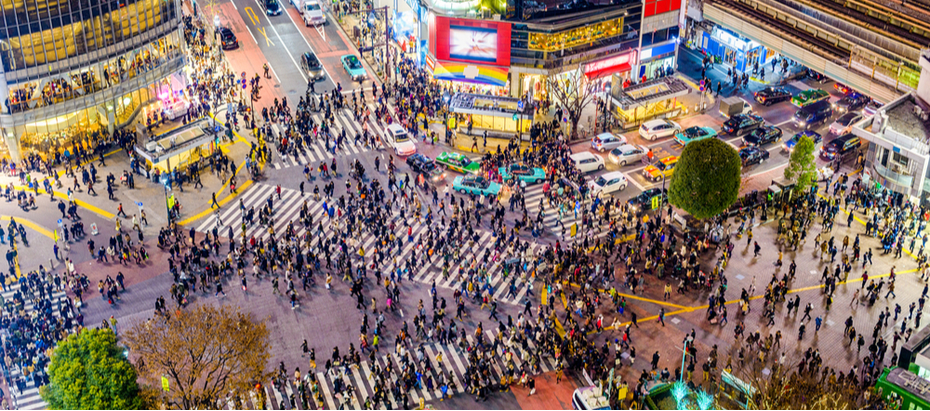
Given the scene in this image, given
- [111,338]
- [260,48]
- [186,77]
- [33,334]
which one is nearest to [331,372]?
[111,338]

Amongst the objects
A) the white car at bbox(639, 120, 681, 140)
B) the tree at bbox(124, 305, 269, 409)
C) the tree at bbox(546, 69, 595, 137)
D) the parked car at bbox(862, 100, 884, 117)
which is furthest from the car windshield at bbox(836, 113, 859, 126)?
the tree at bbox(124, 305, 269, 409)

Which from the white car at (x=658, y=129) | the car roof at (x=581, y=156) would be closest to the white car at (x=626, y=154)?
the car roof at (x=581, y=156)

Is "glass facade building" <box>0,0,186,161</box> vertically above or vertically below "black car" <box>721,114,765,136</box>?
above

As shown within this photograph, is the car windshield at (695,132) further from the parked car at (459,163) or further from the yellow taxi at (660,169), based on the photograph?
the parked car at (459,163)

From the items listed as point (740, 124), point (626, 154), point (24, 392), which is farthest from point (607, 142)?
point (24, 392)

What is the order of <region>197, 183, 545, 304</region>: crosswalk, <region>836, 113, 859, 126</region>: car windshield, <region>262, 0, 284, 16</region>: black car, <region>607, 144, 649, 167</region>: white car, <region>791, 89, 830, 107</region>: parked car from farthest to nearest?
<region>262, 0, 284, 16</region>: black car → <region>791, 89, 830, 107</region>: parked car → <region>836, 113, 859, 126</region>: car windshield → <region>607, 144, 649, 167</region>: white car → <region>197, 183, 545, 304</region>: crosswalk

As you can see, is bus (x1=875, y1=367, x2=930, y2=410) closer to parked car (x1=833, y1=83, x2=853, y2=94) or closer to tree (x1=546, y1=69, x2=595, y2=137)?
tree (x1=546, y1=69, x2=595, y2=137)
